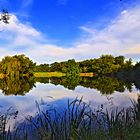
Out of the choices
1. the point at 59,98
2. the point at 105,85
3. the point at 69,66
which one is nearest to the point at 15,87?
the point at 105,85

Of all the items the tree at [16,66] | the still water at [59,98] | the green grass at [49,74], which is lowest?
the still water at [59,98]

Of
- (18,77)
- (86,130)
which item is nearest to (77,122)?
(86,130)

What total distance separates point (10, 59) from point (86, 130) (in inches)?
4186

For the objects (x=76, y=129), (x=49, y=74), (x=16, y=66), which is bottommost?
(x=76, y=129)

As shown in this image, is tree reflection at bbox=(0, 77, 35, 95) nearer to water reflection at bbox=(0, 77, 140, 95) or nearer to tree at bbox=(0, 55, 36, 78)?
water reflection at bbox=(0, 77, 140, 95)

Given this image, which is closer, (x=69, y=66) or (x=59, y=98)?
(x=59, y=98)

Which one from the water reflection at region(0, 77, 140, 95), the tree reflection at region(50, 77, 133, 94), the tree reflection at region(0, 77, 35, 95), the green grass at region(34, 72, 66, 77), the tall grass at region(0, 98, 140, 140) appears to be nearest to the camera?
the tall grass at region(0, 98, 140, 140)

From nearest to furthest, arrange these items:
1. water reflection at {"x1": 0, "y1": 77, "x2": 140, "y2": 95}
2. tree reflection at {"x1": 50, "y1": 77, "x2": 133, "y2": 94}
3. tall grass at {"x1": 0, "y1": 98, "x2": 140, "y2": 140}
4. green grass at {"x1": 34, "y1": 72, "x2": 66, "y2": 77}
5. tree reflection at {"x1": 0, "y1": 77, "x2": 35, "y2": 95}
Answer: tall grass at {"x1": 0, "y1": 98, "x2": 140, "y2": 140} → tree reflection at {"x1": 50, "y1": 77, "x2": 133, "y2": 94} → water reflection at {"x1": 0, "y1": 77, "x2": 140, "y2": 95} → tree reflection at {"x1": 0, "y1": 77, "x2": 35, "y2": 95} → green grass at {"x1": 34, "y1": 72, "x2": 66, "y2": 77}

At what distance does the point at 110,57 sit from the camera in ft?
429

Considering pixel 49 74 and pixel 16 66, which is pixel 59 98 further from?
pixel 49 74

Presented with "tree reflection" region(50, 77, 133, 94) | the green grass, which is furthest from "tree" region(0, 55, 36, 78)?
"tree reflection" region(50, 77, 133, 94)

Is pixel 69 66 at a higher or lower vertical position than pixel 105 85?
higher

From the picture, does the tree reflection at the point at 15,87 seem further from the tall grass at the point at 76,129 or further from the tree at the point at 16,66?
the tall grass at the point at 76,129

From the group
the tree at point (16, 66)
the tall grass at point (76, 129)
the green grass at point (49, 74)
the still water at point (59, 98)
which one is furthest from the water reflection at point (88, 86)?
the green grass at point (49, 74)
